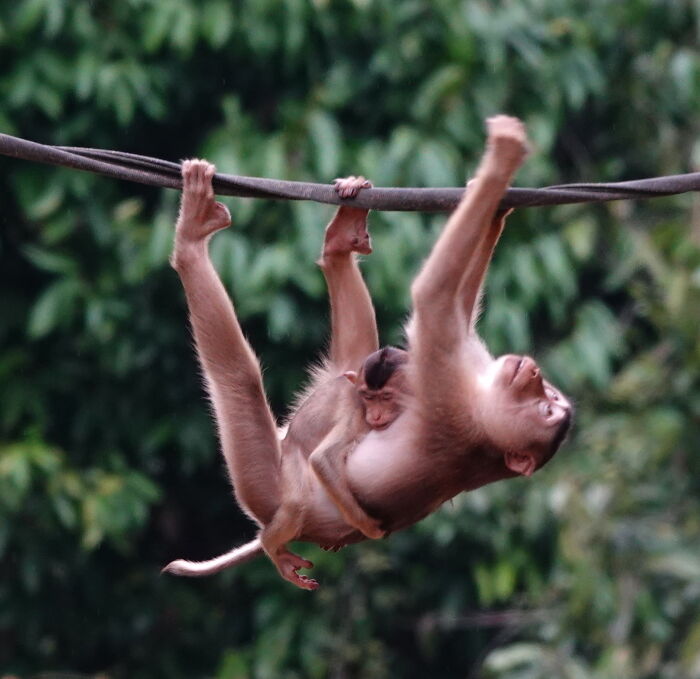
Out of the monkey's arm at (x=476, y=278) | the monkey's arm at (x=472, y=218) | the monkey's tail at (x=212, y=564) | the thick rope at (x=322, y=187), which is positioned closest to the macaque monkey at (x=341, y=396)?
the monkey's tail at (x=212, y=564)

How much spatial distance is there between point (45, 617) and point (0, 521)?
1.31 meters

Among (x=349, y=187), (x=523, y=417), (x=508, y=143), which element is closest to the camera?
A: (x=508, y=143)

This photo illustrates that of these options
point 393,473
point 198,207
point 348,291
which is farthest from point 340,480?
point 198,207

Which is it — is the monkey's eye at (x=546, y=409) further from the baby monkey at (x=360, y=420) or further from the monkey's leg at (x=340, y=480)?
the monkey's leg at (x=340, y=480)

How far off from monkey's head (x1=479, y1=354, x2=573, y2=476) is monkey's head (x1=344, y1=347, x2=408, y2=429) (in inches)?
10.7

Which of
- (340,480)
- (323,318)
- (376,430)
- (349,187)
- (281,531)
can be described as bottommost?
(281,531)

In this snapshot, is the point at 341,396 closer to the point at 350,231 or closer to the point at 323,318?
the point at 350,231

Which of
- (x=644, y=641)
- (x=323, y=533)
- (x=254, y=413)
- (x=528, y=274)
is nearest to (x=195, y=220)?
(x=254, y=413)

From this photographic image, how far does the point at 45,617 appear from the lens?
8.92 meters

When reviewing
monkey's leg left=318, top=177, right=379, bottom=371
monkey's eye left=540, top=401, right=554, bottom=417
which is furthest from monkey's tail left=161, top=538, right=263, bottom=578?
monkey's eye left=540, top=401, right=554, bottom=417

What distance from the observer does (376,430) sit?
5.14m

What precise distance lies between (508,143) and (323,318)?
12.8ft

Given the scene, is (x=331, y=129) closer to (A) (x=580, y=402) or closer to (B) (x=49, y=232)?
(B) (x=49, y=232)

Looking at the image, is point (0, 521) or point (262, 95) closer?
point (0, 521)
